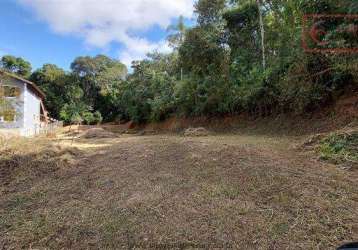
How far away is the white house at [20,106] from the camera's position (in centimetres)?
754

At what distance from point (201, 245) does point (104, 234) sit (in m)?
0.97

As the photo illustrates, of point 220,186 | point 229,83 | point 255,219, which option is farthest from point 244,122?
point 255,219

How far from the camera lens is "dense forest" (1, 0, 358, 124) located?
7.89m

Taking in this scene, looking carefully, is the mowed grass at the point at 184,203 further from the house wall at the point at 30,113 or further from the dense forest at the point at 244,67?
the house wall at the point at 30,113

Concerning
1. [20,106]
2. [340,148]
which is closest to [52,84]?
[20,106]

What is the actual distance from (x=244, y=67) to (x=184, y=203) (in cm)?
1038

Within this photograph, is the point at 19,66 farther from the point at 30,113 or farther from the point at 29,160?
the point at 29,160

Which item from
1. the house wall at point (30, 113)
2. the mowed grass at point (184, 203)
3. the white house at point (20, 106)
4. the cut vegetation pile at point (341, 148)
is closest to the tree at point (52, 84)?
the white house at point (20, 106)

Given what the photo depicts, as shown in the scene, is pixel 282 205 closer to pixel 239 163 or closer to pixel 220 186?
pixel 220 186

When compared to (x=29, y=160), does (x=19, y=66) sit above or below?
above
